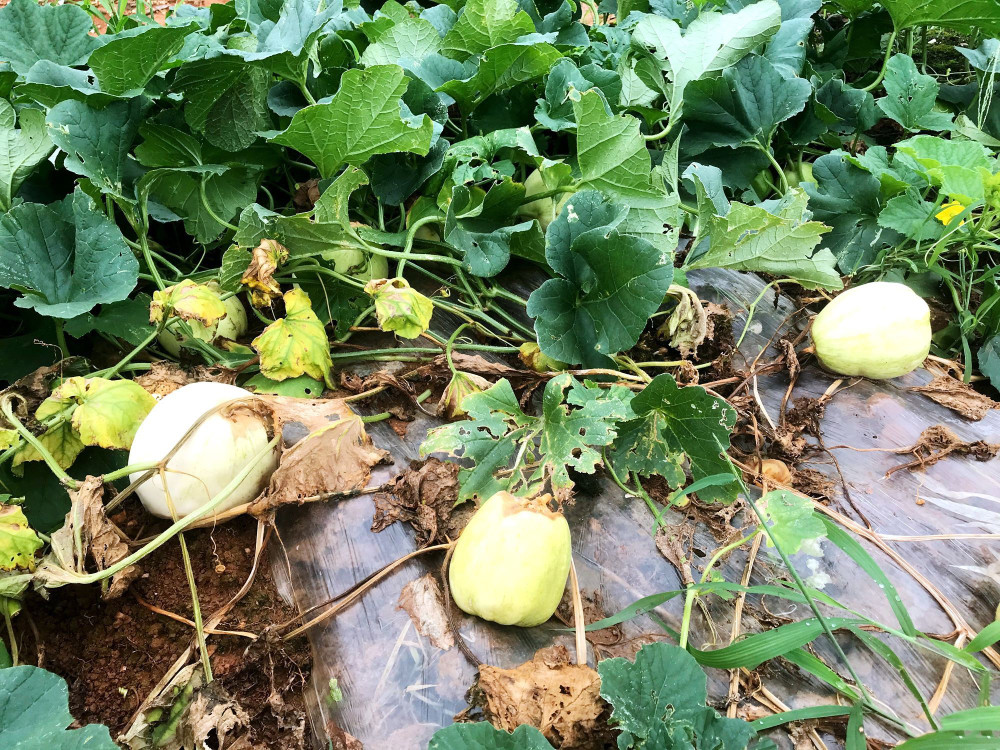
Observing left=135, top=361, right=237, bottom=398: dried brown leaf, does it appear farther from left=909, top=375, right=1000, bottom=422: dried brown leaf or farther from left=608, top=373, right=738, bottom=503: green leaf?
left=909, top=375, right=1000, bottom=422: dried brown leaf

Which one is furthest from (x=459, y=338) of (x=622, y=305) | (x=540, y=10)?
(x=540, y=10)

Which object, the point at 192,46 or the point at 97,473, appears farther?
the point at 192,46

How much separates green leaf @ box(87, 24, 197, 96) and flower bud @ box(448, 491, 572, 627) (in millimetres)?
1127

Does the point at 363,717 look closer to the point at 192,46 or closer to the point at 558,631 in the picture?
the point at 558,631

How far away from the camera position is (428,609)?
3.71 feet

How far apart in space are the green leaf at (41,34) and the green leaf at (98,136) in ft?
1.08

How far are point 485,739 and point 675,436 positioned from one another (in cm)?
66

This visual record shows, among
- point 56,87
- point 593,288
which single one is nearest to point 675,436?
point 593,288

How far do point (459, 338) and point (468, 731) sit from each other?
3.06 ft

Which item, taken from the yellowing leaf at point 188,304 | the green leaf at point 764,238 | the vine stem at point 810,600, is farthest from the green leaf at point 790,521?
the yellowing leaf at point 188,304

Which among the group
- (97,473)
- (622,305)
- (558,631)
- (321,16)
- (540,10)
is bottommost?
(558,631)

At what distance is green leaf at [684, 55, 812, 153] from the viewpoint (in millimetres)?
1819

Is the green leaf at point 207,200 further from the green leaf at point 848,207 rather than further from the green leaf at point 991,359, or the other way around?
the green leaf at point 991,359

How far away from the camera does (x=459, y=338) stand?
1.61 metres
